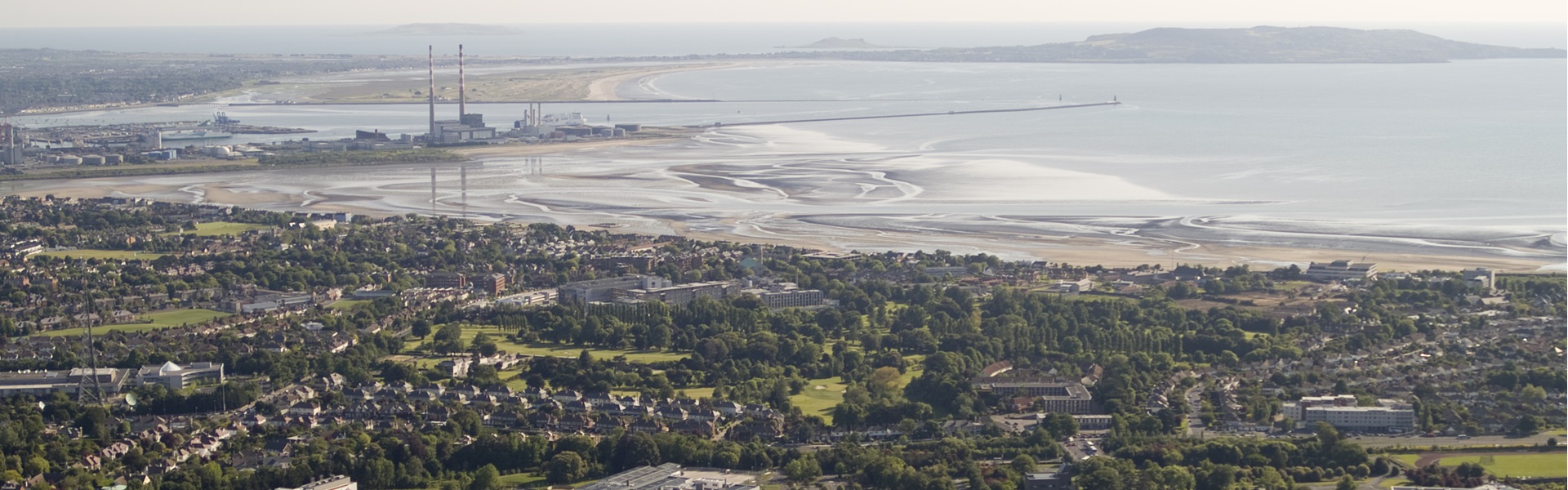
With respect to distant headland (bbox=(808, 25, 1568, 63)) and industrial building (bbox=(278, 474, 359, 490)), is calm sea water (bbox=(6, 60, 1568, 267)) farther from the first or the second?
Answer: distant headland (bbox=(808, 25, 1568, 63))

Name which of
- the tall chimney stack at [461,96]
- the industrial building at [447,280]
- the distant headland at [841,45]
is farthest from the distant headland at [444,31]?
the industrial building at [447,280]

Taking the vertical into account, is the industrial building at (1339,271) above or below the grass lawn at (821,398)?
above

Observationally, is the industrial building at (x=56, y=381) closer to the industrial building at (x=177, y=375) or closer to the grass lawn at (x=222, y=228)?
the industrial building at (x=177, y=375)

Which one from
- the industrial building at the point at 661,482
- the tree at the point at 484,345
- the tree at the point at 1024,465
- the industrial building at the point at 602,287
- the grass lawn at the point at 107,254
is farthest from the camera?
the grass lawn at the point at 107,254

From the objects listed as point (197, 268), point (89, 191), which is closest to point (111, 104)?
point (89, 191)

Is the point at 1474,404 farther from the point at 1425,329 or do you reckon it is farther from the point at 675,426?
the point at 675,426
